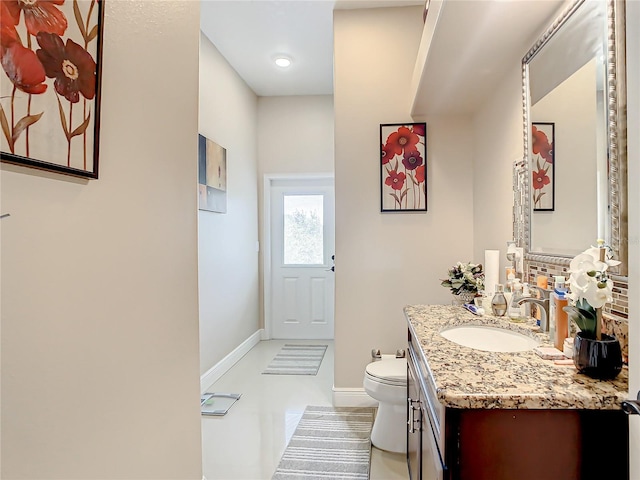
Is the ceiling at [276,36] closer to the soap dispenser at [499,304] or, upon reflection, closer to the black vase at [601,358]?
the soap dispenser at [499,304]

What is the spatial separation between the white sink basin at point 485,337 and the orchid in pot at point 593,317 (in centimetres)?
49

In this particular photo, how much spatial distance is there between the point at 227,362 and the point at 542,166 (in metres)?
3.03

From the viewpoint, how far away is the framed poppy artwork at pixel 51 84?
0.74m

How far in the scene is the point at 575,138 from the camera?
138 cm

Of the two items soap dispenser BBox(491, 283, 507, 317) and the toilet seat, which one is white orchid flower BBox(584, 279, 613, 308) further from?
the toilet seat

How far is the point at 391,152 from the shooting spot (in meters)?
2.67

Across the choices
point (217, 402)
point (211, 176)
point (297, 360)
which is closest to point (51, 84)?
point (211, 176)

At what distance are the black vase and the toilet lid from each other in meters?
1.20

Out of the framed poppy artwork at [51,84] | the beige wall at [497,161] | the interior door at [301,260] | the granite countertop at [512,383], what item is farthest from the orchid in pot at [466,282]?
the interior door at [301,260]

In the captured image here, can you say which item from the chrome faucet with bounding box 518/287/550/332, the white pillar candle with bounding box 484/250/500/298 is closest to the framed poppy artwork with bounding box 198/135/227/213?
the white pillar candle with bounding box 484/250/500/298

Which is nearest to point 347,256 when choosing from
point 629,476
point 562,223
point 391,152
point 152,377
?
point 391,152

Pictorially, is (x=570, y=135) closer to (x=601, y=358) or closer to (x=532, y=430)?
(x=601, y=358)

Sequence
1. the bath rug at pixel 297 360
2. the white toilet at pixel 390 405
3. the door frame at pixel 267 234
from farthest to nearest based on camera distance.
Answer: the door frame at pixel 267 234
the bath rug at pixel 297 360
the white toilet at pixel 390 405

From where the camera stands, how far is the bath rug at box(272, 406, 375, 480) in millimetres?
1964
